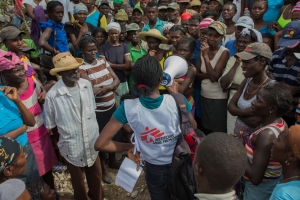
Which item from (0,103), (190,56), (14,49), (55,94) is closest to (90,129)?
(55,94)

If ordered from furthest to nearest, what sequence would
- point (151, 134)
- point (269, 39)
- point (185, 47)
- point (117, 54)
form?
point (117, 54)
point (269, 39)
point (185, 47)
point (151, 134)

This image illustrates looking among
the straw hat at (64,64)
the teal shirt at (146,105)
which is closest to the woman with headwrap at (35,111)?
the straw hat at (64,64)

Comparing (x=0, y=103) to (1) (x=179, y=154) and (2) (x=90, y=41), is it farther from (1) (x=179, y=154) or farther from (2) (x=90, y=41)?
(1) (x=179, y=154)

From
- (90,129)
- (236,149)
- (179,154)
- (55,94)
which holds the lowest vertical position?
(90,129)

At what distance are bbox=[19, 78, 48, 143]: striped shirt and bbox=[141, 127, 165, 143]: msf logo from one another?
59.7 inches

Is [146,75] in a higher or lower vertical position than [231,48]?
higher

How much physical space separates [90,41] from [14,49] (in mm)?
1043

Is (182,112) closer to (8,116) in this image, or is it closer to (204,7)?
(8,116)

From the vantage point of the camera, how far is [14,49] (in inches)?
148

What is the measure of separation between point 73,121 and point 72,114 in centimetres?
8

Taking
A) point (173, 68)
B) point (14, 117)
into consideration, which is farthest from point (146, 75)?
point (14, 117)

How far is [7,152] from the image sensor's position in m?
1.96

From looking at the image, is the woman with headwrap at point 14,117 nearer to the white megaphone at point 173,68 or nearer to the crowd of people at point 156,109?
the crowd of people at point 156,109

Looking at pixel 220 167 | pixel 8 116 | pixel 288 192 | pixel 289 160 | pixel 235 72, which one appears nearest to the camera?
pixel 220 167
